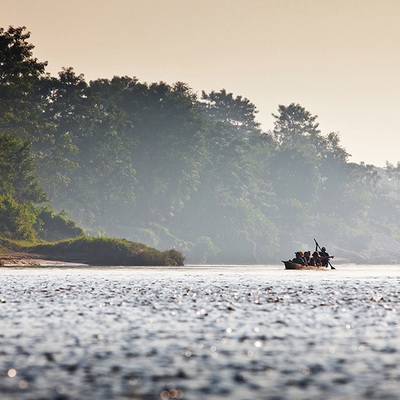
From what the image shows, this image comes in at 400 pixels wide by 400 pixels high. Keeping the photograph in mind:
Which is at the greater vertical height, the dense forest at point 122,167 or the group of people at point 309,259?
the dense forest at point 122,167

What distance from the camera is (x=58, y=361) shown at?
1956 centimetres

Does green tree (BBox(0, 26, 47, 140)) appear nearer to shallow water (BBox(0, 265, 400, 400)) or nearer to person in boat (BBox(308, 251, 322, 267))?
person in boat (BBox(308, 251, 322, 267))

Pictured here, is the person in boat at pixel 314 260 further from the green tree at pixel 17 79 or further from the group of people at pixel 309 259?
the green tree at pixel 17 79

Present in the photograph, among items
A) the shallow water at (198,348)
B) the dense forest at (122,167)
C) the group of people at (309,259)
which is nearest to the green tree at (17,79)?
the dense forest at (122,167)

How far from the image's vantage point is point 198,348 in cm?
2194

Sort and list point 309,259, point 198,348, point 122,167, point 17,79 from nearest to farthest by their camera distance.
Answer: point 198,348 → point 309,259 → point 17,79 → point 122,167

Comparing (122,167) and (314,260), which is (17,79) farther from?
(314,260)

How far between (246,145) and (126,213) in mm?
39658

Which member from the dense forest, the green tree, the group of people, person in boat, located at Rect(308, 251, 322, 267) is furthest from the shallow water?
the green tree

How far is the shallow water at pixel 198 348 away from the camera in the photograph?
16406mm

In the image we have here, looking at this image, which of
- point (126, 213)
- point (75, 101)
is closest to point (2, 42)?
point (75, 101)

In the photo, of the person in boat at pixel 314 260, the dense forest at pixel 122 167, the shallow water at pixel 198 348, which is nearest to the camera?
the shallow water at pixel 198 348

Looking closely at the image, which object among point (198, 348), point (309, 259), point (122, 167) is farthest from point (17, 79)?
point (198, 348)

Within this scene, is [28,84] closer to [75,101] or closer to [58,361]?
[75,101]
